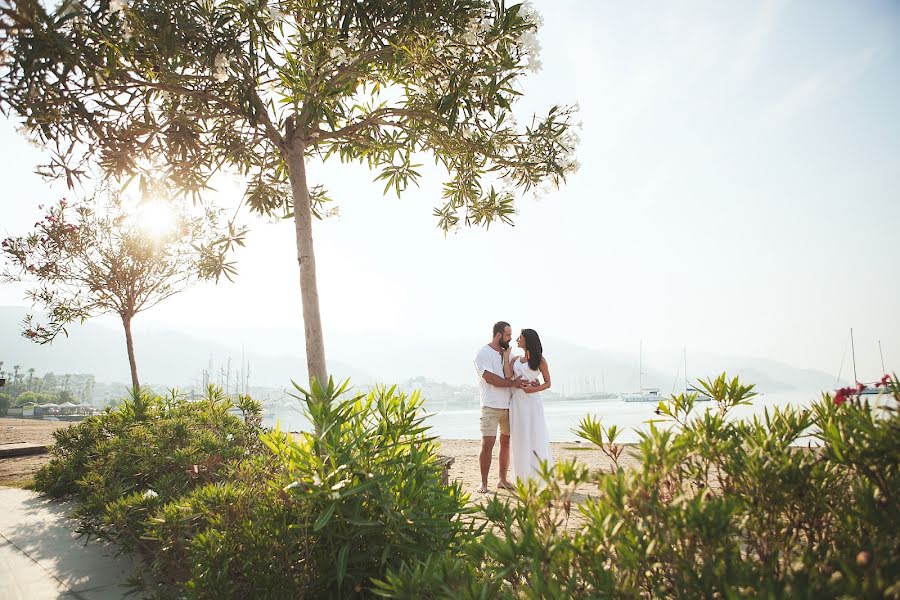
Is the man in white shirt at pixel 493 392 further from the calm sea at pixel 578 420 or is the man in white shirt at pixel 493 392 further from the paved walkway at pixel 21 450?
the paved walkway at pixel 21 450

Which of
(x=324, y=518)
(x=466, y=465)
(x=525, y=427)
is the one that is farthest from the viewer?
(x=466, y=465)

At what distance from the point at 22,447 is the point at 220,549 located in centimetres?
1158

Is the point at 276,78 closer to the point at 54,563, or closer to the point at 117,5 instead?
the point at 117,5

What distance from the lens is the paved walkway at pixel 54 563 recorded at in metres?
2.85

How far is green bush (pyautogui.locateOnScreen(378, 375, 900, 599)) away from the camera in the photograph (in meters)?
1.11

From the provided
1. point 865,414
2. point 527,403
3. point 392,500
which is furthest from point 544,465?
point 527,403

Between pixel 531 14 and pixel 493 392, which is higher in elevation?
pixel 531 14

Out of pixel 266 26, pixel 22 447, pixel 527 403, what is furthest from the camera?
pixel 22 447

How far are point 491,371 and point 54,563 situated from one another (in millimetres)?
4256

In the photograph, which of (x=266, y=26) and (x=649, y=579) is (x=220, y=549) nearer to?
(x=649, y=579)

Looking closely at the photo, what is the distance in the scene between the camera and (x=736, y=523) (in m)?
1.30

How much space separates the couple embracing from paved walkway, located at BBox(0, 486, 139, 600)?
12.3 ft

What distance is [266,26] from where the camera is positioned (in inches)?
143

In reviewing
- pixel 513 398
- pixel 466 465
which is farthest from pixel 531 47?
pixel 466 465
